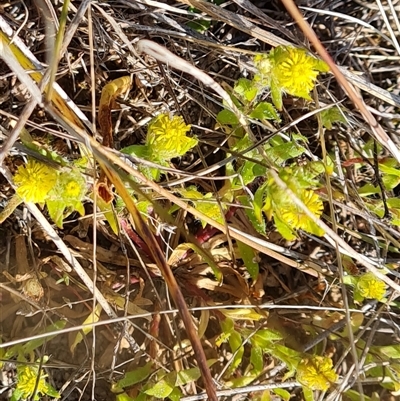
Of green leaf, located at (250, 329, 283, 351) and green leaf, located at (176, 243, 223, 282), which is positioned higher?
green leaf, located at (176, 243, 223, 282)

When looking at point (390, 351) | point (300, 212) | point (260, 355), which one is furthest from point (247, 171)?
point (390, 351)

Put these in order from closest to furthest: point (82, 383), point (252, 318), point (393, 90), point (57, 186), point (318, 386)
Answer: point (57, 186) → point (318, 386) → point (252, 318) → point (82, 383) → point (393, 90)

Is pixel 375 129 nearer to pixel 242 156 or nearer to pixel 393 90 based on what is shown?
pixel 242 156

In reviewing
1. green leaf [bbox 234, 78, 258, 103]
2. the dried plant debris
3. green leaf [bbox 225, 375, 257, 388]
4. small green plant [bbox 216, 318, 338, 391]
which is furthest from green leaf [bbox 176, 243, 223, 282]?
green leaf [bbox 234, 78, 258, 103]

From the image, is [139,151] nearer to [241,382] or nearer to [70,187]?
[70,187]

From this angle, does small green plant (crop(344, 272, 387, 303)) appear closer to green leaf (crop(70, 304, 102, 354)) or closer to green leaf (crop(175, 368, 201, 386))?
green leaf (crop(175, 368, 201, 386))

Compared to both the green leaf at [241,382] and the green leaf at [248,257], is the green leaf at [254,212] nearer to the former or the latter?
the green leaf at [248,257]

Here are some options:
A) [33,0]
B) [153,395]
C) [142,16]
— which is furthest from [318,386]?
[33,0]

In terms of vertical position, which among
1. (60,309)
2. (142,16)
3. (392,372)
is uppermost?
(142,16)
